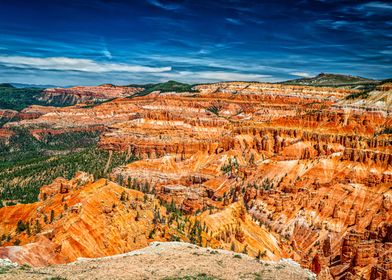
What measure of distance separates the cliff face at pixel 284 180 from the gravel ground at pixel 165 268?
17.1 feet

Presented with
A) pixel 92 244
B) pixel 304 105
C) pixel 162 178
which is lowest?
pixel 162 178

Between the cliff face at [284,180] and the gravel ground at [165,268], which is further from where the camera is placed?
the cliff face at [284,180]

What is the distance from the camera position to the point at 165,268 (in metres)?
28.6

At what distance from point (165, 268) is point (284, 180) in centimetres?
6956

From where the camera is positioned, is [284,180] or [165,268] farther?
[284,180]

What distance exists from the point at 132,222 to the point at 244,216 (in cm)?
2268

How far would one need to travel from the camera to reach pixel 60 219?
40.1 metres

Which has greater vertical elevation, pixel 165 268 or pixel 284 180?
pixel 165 268

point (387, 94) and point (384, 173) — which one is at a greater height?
point (387, 94)

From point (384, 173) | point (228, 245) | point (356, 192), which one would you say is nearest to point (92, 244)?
point (228, 245)

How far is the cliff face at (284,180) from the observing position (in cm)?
5400

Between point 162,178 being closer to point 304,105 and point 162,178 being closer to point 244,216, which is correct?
point 244,216

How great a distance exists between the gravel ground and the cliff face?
5.22 metres

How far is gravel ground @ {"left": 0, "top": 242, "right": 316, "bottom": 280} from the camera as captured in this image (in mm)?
26125
